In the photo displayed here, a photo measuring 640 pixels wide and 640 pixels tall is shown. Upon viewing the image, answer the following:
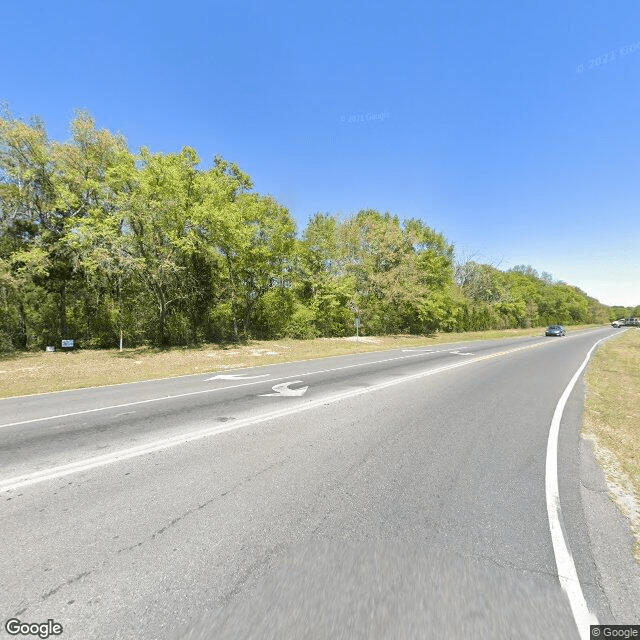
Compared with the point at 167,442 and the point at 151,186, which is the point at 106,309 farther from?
the point at 167,442

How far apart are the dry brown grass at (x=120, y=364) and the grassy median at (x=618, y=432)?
13.0m

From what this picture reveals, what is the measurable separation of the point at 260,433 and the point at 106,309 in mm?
26206

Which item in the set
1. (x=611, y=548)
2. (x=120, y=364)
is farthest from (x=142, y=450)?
(x=120, y=364)

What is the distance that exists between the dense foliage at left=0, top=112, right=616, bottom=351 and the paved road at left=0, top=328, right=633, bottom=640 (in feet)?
54.1

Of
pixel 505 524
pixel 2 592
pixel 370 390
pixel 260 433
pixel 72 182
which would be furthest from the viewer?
pixel 72 182

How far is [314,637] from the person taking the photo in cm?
214

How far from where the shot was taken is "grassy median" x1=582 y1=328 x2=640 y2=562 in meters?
4.09

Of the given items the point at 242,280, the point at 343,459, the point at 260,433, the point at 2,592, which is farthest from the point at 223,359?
the point at 2,592

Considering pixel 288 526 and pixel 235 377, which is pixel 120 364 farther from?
pixel 288 526

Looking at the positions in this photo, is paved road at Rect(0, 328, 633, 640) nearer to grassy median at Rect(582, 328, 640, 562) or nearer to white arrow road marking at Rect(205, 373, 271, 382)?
grassy median at Rect(582, 328, 640, 562)

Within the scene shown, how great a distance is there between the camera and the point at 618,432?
6441mm

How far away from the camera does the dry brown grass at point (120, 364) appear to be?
12.5 meters

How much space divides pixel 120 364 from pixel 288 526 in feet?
57.1

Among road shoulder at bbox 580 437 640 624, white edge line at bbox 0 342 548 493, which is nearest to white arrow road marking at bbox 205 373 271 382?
white edge line at bbox 0 342 548 493
